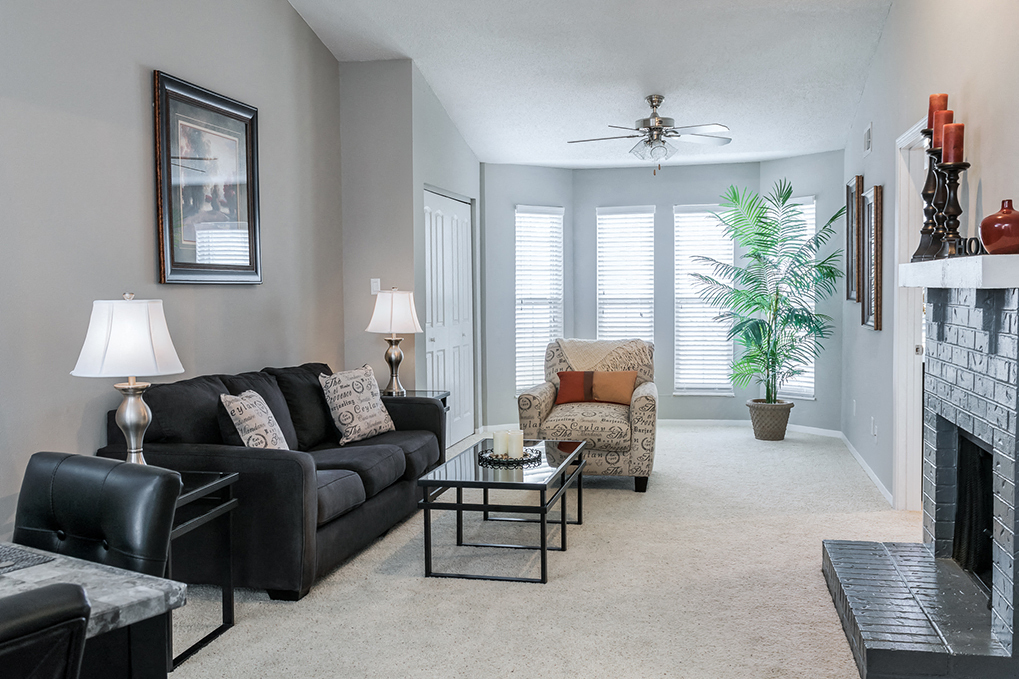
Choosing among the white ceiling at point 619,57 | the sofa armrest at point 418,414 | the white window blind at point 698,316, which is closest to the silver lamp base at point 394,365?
the sofa armrest at point 418,414

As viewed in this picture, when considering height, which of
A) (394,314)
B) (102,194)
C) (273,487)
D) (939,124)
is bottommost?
(273,487)

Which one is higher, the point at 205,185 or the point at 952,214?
the point at 205,185

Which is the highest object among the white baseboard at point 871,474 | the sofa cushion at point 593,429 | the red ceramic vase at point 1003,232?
the red ceramic vase at point 1003,232

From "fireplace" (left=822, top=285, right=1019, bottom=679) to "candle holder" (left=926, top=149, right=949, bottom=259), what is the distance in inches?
7.0

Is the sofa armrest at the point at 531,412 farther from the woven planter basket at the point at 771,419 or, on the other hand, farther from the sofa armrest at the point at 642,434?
the woven planter basket at the point at 771,419

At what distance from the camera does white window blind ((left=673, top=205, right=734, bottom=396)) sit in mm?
7957

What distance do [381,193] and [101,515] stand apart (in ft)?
13.8

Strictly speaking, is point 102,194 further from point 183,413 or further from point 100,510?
point 100,510

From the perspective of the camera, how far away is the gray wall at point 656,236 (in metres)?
7.39

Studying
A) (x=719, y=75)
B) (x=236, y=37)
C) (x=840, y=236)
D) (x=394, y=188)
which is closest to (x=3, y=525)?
(x=236, y=37)

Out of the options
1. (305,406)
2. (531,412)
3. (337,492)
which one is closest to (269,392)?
(305,406)

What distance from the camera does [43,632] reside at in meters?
0.97

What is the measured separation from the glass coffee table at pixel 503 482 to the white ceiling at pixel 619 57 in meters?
2.68

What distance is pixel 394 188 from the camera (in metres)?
5.67
